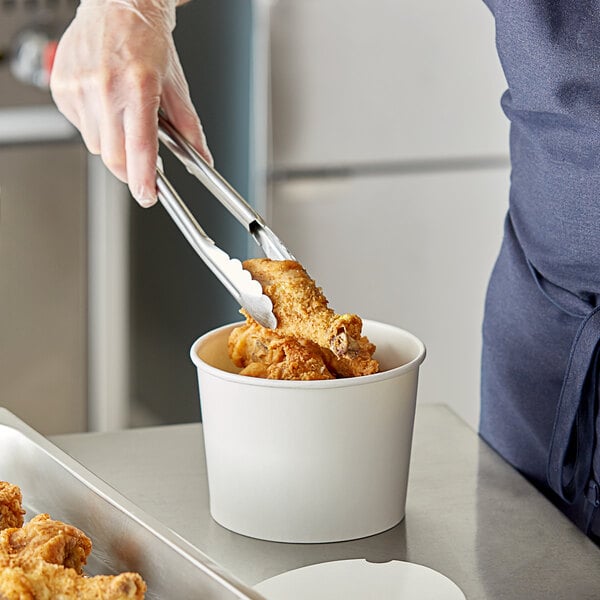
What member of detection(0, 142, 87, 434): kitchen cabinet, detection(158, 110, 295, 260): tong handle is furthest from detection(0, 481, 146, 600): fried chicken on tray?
detection(0, 142, 87, 434): kitchen cabinet

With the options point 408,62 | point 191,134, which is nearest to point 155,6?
point 191,134

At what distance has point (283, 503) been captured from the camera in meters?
0.73

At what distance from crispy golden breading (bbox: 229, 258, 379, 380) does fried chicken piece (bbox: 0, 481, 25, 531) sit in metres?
0.16

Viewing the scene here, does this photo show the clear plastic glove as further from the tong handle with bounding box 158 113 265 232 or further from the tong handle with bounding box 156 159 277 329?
the tong handle with bounding box 156 159 277 329

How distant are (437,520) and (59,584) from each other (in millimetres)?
303

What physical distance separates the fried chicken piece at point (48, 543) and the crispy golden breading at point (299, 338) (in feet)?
0.55

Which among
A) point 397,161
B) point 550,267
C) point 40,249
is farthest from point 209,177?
point 397,161

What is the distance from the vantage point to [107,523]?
61 cm

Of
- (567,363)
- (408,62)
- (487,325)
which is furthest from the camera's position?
(408,62)

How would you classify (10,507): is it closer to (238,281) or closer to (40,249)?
(238,281)

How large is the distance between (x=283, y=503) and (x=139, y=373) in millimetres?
1166

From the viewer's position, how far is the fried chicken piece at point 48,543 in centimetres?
57

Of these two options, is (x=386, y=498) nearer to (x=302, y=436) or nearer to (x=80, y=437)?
(x=302, y=436)

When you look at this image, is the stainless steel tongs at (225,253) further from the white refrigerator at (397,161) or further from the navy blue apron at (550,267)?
the white refrigerator at (397,161)
